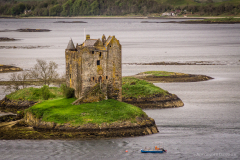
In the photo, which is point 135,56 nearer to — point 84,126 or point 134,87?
point 134,87

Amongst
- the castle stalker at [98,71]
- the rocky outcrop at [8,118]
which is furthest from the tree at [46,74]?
the castle stalker at [98,71]

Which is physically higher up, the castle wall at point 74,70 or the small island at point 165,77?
the castle wall at point 74,70

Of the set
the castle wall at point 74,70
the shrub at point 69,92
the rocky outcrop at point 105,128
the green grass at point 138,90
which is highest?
the castle wall at point 74,70

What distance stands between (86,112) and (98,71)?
7180 mm

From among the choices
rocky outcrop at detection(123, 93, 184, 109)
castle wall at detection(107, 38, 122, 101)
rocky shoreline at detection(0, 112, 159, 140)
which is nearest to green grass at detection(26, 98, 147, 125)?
rocky shoreline at detection(0, 112, 159, 140)

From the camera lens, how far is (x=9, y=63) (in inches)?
5310

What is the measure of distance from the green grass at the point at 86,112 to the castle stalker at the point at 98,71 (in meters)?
1.64

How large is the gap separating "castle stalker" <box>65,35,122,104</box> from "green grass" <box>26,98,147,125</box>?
164cm

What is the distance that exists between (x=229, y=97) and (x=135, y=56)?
270ft

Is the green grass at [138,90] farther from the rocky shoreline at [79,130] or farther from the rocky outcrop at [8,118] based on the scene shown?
the rocky outcrop at [8,118]

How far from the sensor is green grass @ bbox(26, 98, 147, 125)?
178ft

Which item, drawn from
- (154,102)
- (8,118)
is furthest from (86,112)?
(154,102)

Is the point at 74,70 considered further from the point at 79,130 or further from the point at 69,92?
the point at 79,130

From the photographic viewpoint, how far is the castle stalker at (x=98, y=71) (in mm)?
59625
